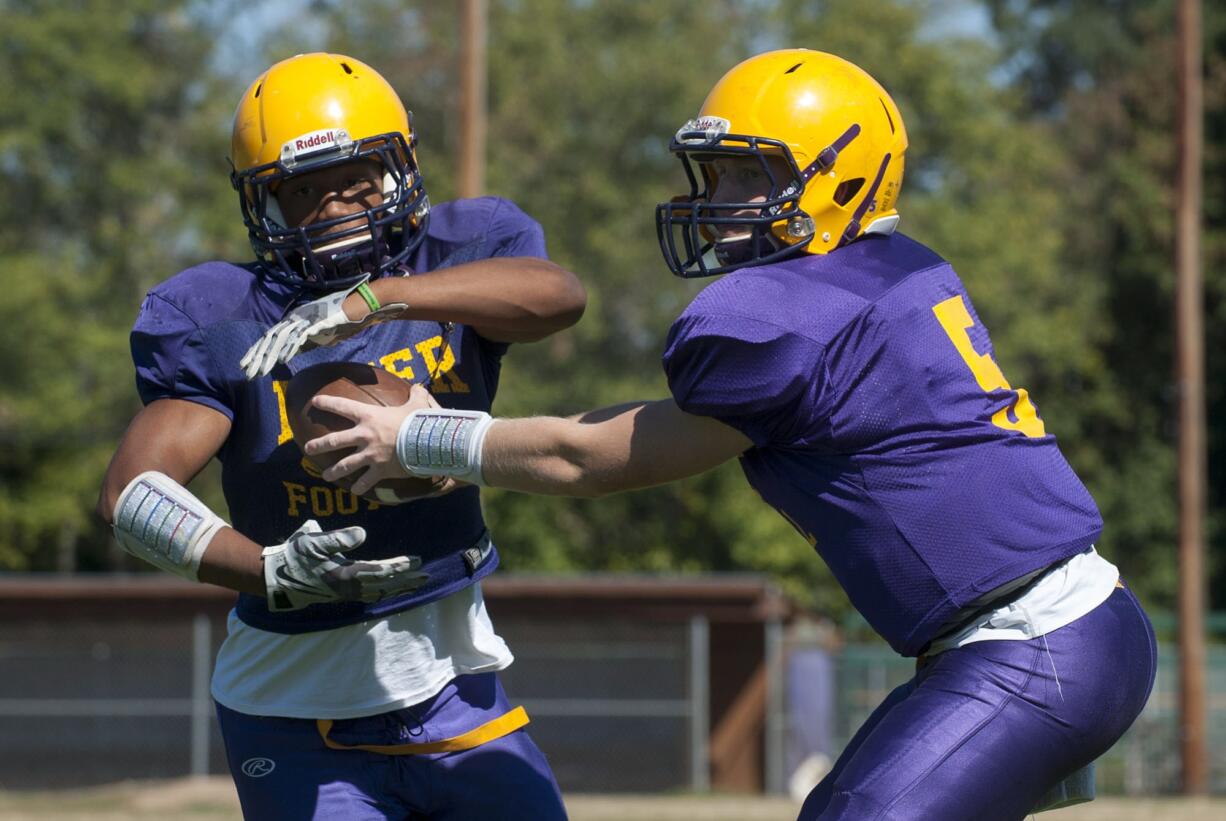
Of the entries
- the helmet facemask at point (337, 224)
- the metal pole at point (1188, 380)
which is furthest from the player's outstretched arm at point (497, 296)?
the metal pole at point (1188, 380)

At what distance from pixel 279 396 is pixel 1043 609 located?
1552 millimetres

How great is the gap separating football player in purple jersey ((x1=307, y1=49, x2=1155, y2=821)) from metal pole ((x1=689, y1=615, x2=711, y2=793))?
1354 centimetres

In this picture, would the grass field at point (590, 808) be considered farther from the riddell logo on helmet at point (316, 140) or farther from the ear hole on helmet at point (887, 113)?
the riddell logo on helmet at point (316, 140)

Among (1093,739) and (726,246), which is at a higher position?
(726,246)

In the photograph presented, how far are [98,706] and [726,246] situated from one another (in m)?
16.5

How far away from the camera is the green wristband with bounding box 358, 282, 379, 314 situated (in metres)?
3.19

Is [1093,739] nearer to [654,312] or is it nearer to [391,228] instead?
[391,228]

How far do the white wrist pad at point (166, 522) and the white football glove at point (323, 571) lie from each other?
0.53ft

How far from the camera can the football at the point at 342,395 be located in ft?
10.4

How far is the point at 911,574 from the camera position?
9.59 ft

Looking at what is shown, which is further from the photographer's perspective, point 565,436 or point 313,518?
point 313,518

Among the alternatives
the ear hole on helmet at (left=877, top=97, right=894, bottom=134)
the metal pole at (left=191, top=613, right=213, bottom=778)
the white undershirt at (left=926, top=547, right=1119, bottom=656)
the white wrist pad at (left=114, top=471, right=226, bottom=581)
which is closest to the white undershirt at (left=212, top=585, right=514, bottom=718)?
the white wrist pad at (left=114, top=471, right=226, bottom=581)

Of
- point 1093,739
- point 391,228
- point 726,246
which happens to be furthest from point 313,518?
point 1093,739

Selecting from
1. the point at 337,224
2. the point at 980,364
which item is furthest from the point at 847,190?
the point at 337,224
